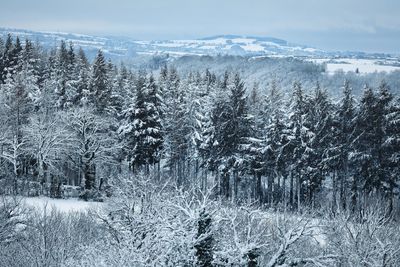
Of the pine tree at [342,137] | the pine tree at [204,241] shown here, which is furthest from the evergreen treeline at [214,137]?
the pine tree at [204,241]

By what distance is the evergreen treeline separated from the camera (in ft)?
132

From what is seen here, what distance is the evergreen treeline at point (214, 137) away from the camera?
40094 mm

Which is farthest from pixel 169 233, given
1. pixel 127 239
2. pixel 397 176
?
pixel 397 176

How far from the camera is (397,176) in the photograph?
127 ft

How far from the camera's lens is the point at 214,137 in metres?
45.4

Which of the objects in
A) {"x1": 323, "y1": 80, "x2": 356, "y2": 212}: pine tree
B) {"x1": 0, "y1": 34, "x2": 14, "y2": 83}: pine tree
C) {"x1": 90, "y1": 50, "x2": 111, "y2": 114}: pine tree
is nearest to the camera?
{"x1": 323, "y1": 80, "x2": 356, "y2": 212}: pine tree

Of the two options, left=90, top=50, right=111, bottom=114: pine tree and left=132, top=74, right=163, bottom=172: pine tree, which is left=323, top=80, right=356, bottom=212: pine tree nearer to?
left=132, top=74, right=163, bottom=172: pine tree

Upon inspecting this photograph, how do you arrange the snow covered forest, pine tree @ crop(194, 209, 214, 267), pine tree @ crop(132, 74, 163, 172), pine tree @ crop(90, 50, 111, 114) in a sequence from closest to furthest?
1. pine tree @ crop(194, 209, 214, 267)
2. the snow covered forest
3. pine tree @ crop(132, 74, 163, 172)
4. pine tree @ crop(90, 50, 111, 114)

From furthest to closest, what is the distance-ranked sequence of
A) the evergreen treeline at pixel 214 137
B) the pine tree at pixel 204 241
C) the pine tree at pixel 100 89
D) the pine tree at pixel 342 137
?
the pine tree at pixel 100 89 → the pine tree at pixel 342 137 → the evergreen treeline at pixel 214 137 → the pine tree at pixel 204 241

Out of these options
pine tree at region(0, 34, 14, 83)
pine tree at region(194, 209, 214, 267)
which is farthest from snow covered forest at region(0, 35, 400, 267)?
pine tree at region(194, 209, 214, 267)

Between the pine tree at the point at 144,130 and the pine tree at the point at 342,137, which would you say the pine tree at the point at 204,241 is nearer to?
the pine tree at the point at 342,137

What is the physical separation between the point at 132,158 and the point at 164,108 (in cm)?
782

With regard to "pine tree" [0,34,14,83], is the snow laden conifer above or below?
below

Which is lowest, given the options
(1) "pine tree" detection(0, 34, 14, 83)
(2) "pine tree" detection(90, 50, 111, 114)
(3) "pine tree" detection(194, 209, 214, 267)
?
(3) "pine tree" detection(194, 209, 214, 267)
